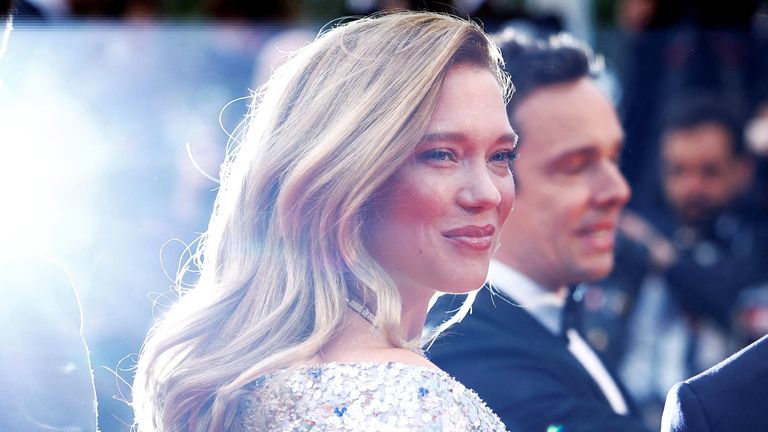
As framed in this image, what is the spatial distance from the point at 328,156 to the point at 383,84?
12cm

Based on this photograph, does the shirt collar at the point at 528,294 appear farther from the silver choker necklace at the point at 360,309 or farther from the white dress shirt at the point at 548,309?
the silver choker necklace at the point at 360,309

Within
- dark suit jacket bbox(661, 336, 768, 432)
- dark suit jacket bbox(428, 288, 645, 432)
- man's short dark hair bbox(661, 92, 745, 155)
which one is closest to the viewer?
dark suit jacket bbox(661, 336, 768, 432)

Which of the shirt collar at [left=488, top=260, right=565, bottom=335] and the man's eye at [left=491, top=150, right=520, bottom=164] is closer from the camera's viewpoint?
the man's eye at [left=491, top=150, right=520, bottom=164]

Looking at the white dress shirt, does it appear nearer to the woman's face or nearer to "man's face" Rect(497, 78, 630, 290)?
"man's face" Rect(497, 78, 630, 290)

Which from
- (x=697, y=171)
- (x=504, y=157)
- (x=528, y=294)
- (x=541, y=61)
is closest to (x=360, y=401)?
(x=504, y=157)

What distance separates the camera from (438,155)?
52.7 inches

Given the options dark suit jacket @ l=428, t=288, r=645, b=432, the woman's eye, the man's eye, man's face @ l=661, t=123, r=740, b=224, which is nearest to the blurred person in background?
man's face @ l=661, t=123, r=740, b=224

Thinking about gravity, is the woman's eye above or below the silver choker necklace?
above

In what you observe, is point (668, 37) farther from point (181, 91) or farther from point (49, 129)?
point (49, 129)

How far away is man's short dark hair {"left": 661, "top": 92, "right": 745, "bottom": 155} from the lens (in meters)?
3.84

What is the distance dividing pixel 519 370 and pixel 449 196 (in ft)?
1.55

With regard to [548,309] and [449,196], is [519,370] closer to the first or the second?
[548,309]

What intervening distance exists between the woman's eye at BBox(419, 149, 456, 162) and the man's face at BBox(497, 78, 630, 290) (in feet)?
1.33

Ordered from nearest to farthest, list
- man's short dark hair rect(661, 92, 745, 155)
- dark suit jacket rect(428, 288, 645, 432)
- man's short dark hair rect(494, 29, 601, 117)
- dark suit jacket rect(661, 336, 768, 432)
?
dark suit jacket rect(661, 336, 768, 432), dark suit jacket rect(428, 288, 645, 432), man's short dark hair rect(494, 29, 601, 117), man's short dark hair rect(661, 92, 745, 155)
